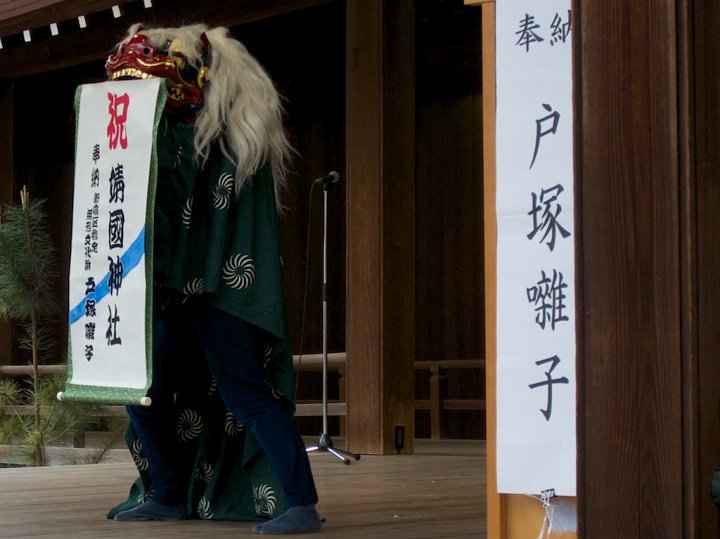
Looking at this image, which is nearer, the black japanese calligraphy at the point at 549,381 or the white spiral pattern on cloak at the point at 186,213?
the black japanese calligraphy at the point at 549,381

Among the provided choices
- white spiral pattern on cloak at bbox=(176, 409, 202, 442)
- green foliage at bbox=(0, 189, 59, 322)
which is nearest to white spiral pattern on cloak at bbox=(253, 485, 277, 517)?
white spiral pattern on cloak at bbox=(176, 409, 202, 442)

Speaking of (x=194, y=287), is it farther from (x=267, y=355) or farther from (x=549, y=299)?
(x=549, y=299)

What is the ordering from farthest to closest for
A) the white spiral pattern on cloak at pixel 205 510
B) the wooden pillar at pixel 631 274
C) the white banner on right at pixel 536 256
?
the white spiral pattern on cloak at pixel 205 510 < the white banner on right at pixel 536 256 < the wooden pillar at pixel 631 274

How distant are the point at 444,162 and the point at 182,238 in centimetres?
722

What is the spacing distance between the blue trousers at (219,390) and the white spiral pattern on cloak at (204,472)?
0.15 feet

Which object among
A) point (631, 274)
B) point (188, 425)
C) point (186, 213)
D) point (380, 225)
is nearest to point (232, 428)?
point (188, 425)

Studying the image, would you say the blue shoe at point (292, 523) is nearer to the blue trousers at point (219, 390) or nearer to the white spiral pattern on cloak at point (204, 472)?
the blue trousers at point (219, 390)

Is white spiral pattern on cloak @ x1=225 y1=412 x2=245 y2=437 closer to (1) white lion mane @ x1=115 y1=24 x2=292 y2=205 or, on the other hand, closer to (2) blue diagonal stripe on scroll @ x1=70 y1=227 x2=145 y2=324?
(2) blue diagonal stripe on scroll @ x1=70 y1=227 x2=145 y2=324

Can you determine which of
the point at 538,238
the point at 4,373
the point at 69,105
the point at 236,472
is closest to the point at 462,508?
the point at 236,472

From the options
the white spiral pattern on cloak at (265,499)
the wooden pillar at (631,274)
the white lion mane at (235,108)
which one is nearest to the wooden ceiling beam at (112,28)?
the white lion mane at (235,108)

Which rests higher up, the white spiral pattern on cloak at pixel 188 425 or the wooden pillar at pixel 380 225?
the wooden pillar at pixel 380 225

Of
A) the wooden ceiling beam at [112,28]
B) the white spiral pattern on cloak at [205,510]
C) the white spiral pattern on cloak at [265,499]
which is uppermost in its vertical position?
the wooden ceiling beam at [112,28]

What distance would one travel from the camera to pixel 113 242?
100.0 inches

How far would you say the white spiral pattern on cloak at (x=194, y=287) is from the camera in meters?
2.61
